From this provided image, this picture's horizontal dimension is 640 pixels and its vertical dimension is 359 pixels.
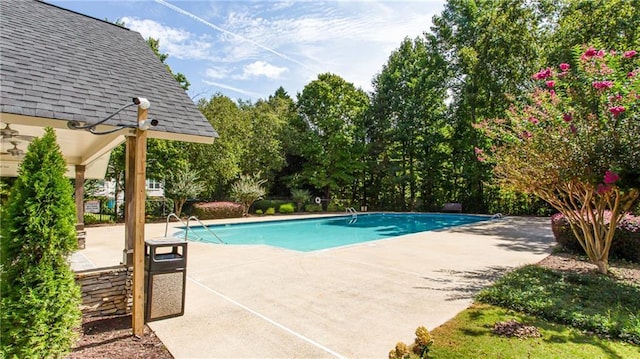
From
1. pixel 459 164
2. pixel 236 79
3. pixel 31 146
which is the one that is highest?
pixel 236 79

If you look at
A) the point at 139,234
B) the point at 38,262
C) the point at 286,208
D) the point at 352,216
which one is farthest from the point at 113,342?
the point at 286,208

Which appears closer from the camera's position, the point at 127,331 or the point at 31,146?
the point at 31,146

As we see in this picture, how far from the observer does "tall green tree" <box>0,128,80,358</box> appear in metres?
2.39

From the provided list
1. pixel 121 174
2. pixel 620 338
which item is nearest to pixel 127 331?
pixel 620 338

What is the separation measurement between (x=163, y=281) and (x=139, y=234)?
68 centimetres

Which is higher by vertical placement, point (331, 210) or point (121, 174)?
point (121, 174)

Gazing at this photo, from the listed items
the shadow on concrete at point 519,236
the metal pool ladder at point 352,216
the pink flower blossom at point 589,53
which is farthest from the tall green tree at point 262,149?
the pink flower blossom at point 589,53

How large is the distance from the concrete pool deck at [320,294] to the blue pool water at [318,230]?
3271 millimetres

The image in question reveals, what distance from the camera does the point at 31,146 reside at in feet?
8.49

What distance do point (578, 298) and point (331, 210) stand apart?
17366mm

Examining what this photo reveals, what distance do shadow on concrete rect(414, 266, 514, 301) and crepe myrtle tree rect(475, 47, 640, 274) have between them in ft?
5.75

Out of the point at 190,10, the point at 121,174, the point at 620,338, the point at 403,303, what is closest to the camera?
the point at 620,338

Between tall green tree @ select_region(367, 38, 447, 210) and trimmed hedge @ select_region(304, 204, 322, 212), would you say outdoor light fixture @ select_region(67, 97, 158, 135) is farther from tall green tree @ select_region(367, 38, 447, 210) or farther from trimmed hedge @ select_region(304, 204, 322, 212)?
tall green tree @ select_region(367, 38, 447, 210)

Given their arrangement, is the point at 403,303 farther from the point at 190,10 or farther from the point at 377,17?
the point at 190,10
